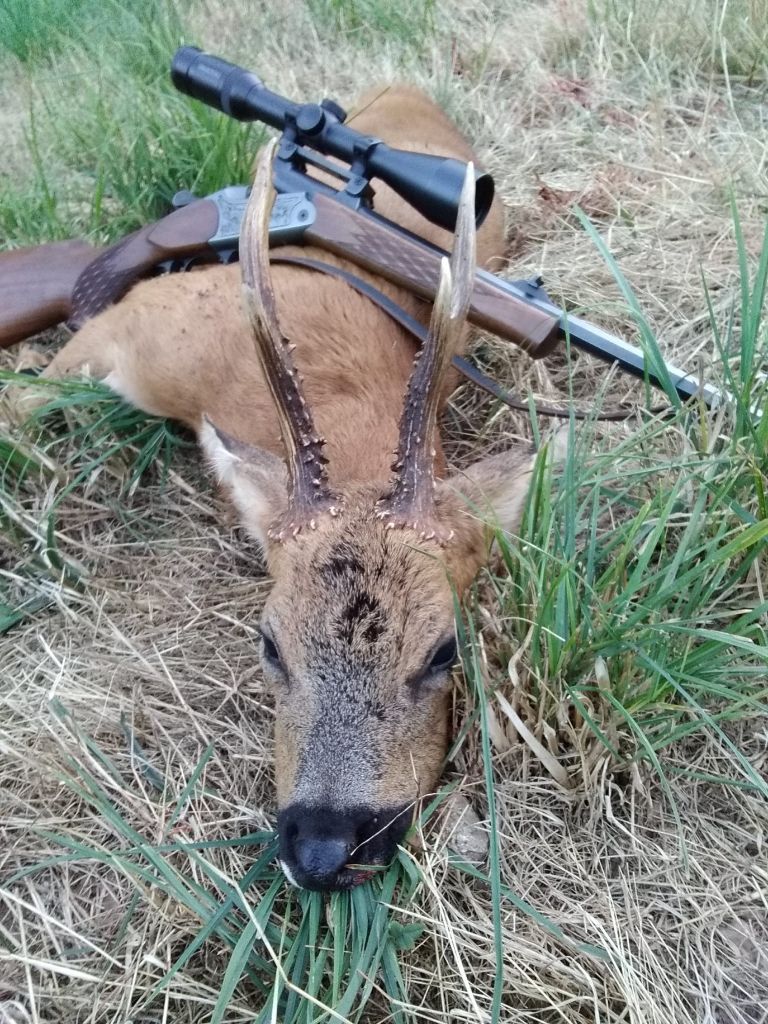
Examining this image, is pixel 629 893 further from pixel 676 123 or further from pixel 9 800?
pixel 676 123

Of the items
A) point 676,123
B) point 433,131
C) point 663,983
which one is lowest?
point 663,983

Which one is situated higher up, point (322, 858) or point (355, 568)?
point (355, 568)

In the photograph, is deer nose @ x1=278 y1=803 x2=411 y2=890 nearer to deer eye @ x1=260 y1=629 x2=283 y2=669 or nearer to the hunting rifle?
deer eye @ x1=260 y1=629 x2=283 y2=669

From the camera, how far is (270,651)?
106 inches

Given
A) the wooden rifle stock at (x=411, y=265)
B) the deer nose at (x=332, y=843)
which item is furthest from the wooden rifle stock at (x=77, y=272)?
the deer nose at (x=332, y=843)

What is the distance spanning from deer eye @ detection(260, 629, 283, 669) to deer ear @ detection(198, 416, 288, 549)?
455 mm

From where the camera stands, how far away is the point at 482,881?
2.43 metres

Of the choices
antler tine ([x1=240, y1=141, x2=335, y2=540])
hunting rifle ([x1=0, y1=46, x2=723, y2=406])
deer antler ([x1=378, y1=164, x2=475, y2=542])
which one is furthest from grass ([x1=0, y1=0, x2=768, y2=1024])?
antler tine ([x1=240, y1=141, x2=335, y2=540])

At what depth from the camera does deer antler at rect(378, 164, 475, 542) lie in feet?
8.07

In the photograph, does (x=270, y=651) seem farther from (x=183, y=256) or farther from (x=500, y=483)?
(x=183, y=256)

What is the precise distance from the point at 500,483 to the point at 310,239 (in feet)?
5.49

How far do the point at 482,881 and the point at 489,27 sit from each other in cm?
640

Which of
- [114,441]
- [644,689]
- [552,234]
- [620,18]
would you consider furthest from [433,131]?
[644,689]

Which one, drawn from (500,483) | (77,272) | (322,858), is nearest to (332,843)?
(322,858)
